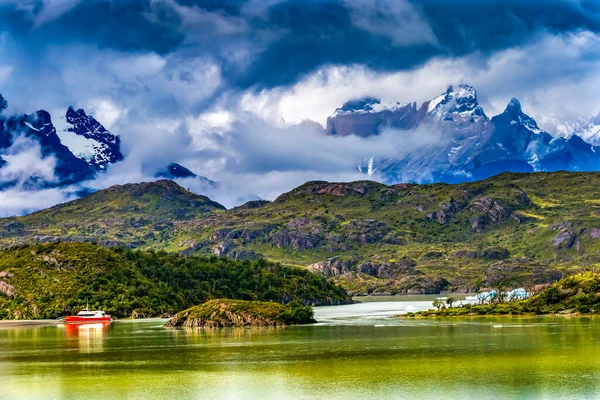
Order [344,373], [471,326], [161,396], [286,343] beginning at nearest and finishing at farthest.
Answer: [161,396]
[344,373]
[286,343]
[471,326]

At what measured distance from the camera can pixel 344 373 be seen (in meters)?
114

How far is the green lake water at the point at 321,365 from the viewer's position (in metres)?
97.4

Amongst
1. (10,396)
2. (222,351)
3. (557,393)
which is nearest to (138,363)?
(222,351)

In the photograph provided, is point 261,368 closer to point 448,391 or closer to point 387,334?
point 448,391

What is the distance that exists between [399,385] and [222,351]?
191ft

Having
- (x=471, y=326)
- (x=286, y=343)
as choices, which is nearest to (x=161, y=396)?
(x=286, y=343)

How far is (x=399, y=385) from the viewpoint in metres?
99.8

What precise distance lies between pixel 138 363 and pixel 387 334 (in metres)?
67.7

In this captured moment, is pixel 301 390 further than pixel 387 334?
No

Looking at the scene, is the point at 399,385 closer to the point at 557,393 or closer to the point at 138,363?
the point at 557,393

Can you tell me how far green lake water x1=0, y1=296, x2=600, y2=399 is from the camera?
9738 cm

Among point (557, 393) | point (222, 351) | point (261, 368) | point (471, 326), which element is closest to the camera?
point (557, 393)

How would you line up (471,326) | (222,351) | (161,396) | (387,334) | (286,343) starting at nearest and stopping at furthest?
1. (161,396)
2. (222,351)
3. (286,343)
4. (387,334)
5. (471,326)

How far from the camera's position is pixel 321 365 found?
12388 centimetres
